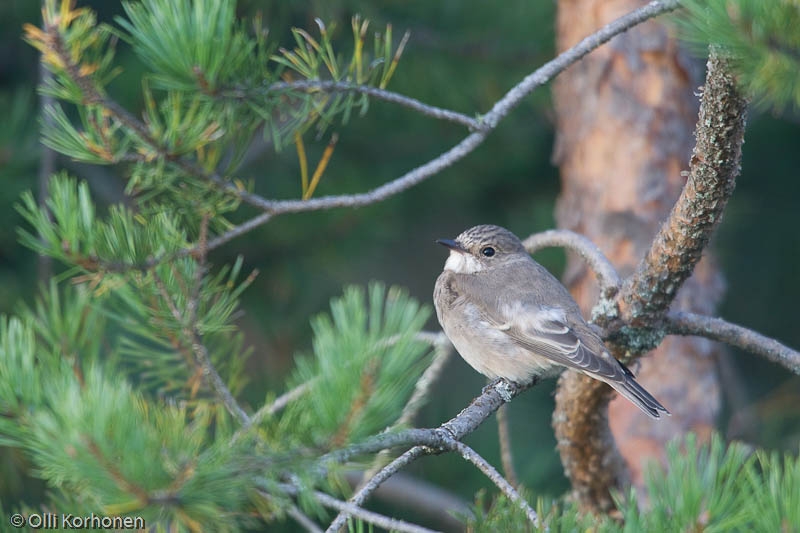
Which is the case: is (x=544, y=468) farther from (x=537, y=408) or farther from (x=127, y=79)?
(x=127, y=79)

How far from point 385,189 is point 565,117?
234 cm

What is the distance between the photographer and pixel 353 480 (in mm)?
4785

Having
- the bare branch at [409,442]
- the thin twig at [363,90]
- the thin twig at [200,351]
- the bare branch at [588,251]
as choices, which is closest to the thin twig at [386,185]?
the thin twig at [363,90]

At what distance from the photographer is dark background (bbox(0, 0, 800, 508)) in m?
5.31

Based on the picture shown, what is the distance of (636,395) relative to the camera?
3621 mm

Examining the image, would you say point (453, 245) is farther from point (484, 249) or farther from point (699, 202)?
point (699, 202)

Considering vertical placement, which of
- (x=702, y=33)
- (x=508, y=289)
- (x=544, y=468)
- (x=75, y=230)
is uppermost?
(x=702, y=33)

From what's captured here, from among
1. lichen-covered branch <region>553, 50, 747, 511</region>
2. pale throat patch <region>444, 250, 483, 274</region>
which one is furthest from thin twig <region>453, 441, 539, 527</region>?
pale throat patch <region>444, 250, 483, 274</region>

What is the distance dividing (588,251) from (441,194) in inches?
115

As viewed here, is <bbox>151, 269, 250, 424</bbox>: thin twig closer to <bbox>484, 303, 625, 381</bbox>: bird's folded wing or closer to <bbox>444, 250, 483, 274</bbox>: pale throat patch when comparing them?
<bbox>484, 303, 625, 381</bbox>: bird's folded wing

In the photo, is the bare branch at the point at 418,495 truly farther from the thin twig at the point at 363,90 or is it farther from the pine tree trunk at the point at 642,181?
the thin twig at the point at 363,90

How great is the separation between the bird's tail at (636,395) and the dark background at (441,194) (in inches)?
69.1

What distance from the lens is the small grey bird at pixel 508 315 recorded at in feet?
12.8

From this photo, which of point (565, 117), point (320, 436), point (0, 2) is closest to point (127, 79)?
point (0, 2)
